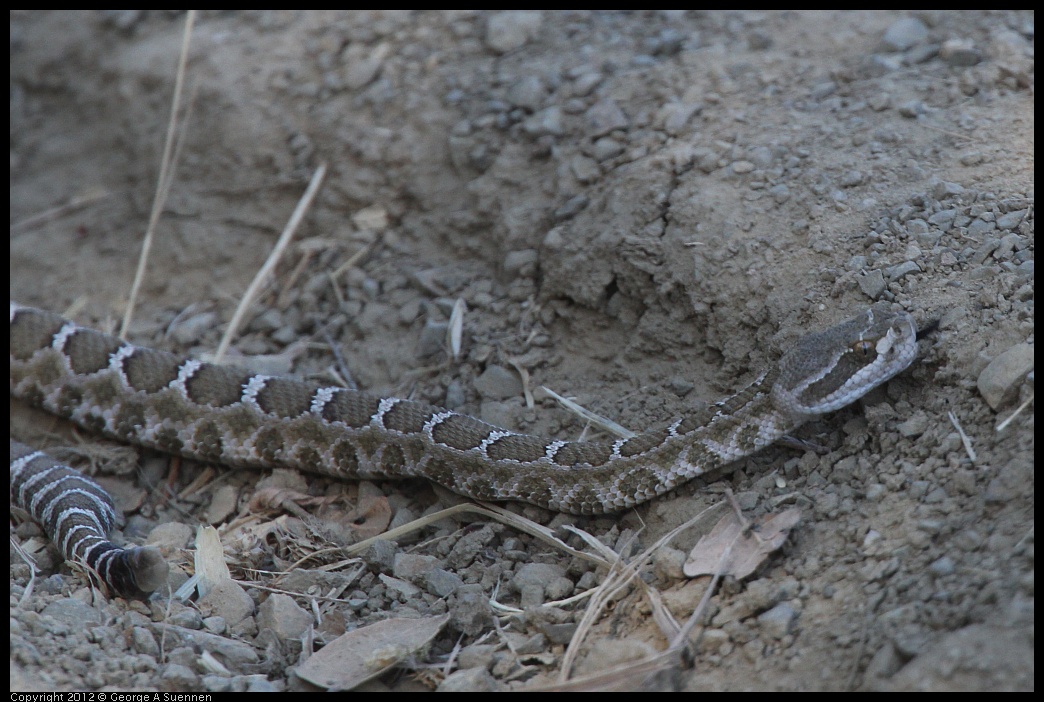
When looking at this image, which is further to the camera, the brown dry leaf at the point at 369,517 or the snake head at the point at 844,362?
the brown dry leaf at the point at 369,517

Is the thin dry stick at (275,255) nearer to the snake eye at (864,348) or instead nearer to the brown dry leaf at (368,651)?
the brown dry leaf at (368,651)

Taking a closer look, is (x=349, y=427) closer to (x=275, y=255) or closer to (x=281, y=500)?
(x=281, y=500)

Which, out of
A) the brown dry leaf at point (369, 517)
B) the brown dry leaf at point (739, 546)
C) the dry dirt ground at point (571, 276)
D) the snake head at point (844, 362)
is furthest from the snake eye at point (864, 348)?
the brown dry leaf at point (369, 517)

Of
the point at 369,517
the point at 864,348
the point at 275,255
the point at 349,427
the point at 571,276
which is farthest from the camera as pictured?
the point at 275,255

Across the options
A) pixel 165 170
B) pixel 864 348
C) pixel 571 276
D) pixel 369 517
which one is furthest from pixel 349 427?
pixel 165 170

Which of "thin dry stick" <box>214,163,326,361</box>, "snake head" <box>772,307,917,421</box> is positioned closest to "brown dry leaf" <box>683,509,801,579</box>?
"snake head" <box>772,307,917,421</box>

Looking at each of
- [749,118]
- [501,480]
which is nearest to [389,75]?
[749,118]

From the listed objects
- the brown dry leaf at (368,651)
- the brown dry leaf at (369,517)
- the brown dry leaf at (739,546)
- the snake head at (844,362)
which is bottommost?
the brown dry leaf at (369,517)

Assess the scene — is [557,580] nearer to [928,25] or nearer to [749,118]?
[749,118]
